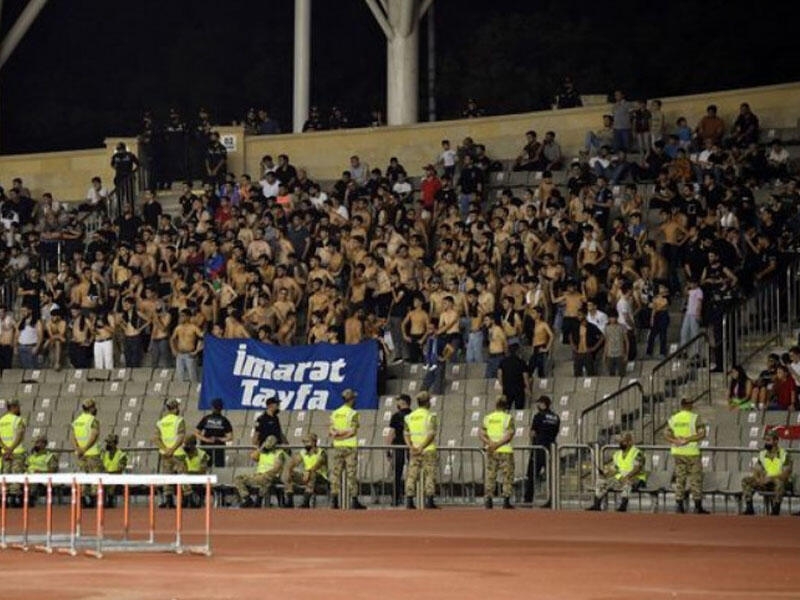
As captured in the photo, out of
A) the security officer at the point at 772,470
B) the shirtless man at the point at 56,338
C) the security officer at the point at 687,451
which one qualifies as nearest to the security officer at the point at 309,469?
the security officer at the point at 687,451

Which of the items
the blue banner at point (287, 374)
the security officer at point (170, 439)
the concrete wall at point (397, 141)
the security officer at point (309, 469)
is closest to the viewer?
the security officer at point (309, 469)

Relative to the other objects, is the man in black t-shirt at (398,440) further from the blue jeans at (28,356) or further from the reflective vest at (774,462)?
the blue jeans at (28,356)

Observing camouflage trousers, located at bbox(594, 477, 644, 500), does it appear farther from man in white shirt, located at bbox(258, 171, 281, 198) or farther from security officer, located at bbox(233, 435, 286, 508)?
man in white shirt, located at bbox(258, 171, 281, 198)

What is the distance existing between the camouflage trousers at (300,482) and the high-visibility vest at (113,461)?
3009mm

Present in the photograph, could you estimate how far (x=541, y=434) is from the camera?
34.7 metres

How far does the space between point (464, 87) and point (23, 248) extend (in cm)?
2202

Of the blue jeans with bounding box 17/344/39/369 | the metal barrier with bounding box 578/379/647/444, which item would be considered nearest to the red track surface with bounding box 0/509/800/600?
the metal barrier with bounding box 578/379/647/444

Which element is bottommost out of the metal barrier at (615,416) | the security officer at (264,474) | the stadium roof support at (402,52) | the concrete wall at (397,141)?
the security officer at (264,474)

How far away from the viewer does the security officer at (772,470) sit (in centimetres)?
3198

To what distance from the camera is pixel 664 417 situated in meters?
36.2

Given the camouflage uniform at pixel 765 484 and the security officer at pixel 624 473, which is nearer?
the camouflage uniform at pixel 765 484

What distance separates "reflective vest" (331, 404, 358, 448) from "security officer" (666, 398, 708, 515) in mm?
5036

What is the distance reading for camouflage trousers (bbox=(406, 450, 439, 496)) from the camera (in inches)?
1364

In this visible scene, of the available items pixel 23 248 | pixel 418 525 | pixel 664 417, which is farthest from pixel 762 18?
pixel 418 525
